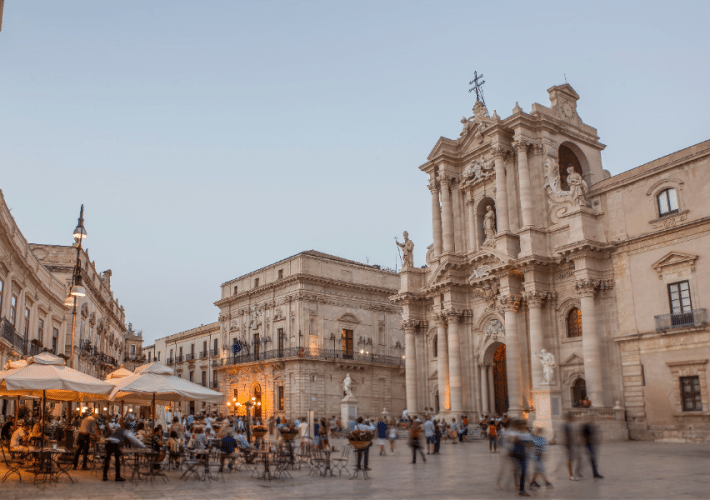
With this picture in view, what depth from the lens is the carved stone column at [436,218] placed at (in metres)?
36.3

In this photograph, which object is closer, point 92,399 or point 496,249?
point 92,399

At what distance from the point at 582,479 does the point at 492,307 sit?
2002 cm

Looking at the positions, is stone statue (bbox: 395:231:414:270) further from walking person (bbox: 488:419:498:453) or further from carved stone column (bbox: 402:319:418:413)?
walking person (bbox: 488:419:498:453)

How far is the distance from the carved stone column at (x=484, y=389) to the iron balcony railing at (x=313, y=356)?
51.9 feet

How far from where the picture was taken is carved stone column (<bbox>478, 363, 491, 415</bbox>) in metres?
33.0

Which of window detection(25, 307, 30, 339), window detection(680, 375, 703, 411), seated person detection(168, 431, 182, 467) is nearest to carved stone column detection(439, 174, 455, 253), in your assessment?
window detection(680, 375, 703, 411)

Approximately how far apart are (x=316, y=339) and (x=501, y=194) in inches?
783

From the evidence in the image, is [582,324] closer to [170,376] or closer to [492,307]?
[492,307]

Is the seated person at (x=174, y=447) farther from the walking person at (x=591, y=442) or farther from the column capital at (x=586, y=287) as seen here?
the column capital at (x=586, y=287)

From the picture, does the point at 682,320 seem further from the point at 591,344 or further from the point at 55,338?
the point at 55,338

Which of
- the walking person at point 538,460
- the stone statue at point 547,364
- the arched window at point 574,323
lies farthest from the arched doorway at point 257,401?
the walking person at point 538,460

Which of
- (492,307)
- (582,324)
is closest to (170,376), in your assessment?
(582,324)

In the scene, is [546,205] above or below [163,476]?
above

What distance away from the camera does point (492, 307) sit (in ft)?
108
